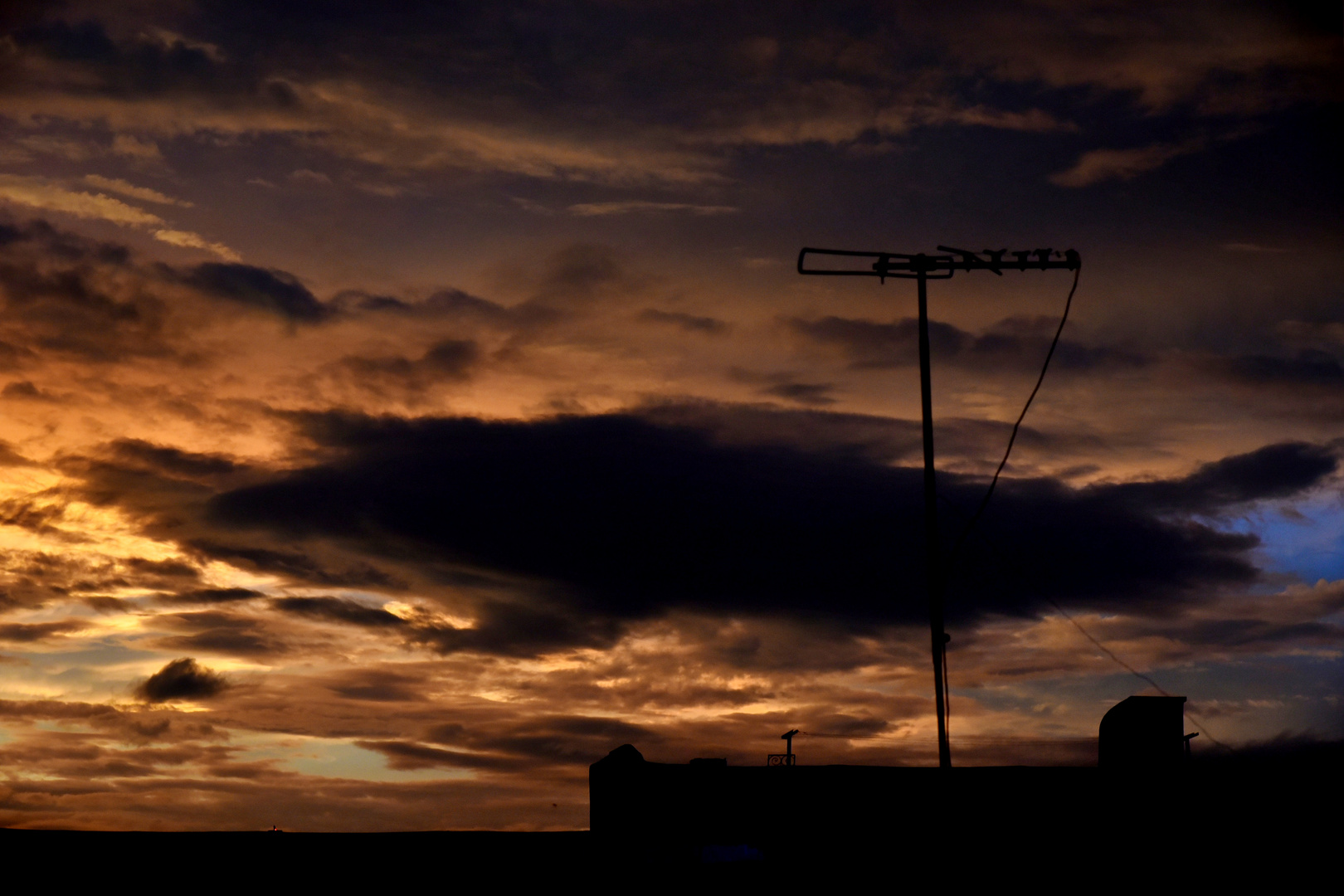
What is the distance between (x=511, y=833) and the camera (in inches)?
868

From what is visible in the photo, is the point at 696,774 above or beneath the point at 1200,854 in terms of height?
above

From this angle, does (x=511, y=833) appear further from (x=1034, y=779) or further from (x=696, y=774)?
(x=1034, y=779)

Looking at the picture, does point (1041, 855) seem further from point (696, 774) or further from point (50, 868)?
point (50, 868)

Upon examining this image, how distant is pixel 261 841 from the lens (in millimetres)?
21297

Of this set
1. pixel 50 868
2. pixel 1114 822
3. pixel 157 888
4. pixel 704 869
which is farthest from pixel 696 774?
pixel 50 868

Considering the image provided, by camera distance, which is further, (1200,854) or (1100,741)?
(1100,741)

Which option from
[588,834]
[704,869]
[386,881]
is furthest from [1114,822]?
[386,881]

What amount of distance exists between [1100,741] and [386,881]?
11.8 meters

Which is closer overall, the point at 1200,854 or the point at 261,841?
the point at 1200,854

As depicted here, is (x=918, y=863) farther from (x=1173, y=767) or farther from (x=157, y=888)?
(x=157, y=888)

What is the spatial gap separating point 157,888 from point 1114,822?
14449 millimetres

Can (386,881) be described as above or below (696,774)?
below

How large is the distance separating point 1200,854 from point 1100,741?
2.97 m

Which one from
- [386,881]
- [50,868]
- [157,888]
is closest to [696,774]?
[386,881]
